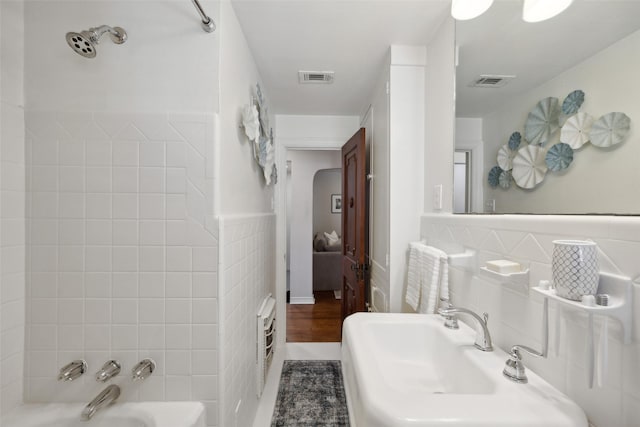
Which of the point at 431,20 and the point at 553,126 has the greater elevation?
the point at 431,20

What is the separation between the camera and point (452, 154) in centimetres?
134

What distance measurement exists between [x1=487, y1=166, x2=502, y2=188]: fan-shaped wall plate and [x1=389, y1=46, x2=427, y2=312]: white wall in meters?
0.62

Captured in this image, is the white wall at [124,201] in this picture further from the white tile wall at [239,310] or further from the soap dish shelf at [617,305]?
the soap dish shelf at [617,305]

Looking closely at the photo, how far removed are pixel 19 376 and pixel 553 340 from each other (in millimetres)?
1901

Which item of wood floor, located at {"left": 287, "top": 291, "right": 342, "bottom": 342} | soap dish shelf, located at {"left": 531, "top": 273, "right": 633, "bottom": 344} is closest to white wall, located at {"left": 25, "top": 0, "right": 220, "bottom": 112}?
soap dish shelf, located at {"left": 531, "top": 273, "right": 633, "bottom": 344}

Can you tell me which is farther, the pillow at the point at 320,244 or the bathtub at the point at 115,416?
the pillow at the point at 320,244

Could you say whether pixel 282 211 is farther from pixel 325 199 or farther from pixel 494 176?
pixel 325 199

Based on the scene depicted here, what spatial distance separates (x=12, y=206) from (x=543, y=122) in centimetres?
190

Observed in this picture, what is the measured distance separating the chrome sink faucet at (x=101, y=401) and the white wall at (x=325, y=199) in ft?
16.1

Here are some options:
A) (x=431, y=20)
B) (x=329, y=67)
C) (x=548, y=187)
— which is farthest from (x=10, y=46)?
(x=548, y=187)

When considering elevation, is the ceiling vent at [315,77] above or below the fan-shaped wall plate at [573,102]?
above

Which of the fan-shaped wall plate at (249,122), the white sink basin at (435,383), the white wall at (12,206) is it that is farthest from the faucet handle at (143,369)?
the fan-shaped wall plate at (249,122)

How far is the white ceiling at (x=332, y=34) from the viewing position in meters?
1.36

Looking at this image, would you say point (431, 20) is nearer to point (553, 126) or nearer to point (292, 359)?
point (553, 126)
